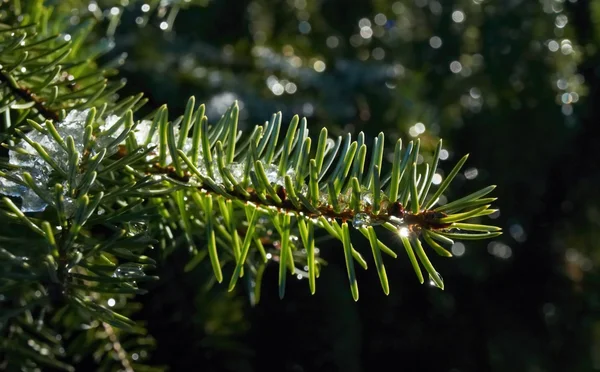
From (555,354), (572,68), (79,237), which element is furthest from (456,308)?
(79,237)

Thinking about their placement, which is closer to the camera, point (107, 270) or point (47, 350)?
point (107, 270)

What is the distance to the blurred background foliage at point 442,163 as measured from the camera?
0.47m

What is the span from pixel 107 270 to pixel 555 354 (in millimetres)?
401

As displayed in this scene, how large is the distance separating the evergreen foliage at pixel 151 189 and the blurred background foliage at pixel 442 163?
0.17m

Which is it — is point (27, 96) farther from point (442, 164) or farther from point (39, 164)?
point (442, 164)

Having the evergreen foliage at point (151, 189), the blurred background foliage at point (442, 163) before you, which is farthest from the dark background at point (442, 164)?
the evergreen foliage at point (151, 189)

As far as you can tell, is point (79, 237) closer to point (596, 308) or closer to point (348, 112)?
point (348, 112)

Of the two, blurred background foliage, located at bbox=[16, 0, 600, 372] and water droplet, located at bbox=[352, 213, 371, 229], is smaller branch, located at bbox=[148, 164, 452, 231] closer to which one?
water droplet, located at bbox=[352, 213, 371, 229]

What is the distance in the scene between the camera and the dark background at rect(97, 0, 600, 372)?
469 millimetres

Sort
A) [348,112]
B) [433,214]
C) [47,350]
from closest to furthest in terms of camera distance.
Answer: [433,214] → [47,350] → [348,112]

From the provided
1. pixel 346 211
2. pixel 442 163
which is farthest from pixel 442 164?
pixel 346 211

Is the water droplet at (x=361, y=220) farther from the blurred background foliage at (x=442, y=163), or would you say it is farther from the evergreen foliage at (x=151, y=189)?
the blurred background foliage at (x=442, y=163)

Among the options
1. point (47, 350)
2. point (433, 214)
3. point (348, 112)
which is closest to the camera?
point (433, 214)

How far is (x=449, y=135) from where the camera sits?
530mm
